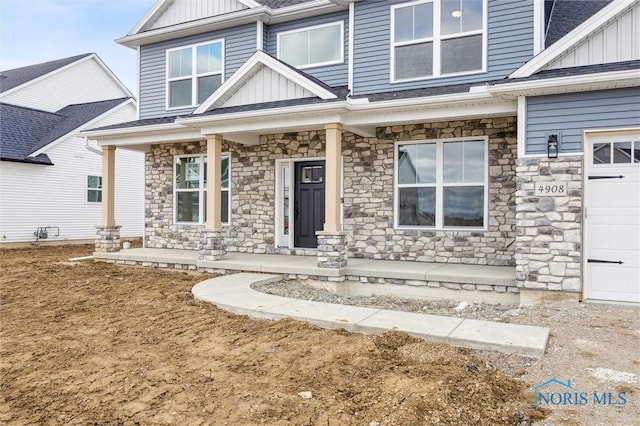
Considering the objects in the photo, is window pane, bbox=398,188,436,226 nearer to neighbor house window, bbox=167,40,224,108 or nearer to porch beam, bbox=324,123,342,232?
porch beam, bbox=324,123,342,232

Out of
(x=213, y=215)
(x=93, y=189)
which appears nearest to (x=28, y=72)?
(x=93, y=189)

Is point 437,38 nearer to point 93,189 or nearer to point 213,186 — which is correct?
point 213,186

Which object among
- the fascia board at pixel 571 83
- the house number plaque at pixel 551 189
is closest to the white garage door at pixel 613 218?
the house number plaque at pixel 551 189

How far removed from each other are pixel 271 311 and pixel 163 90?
7.90m

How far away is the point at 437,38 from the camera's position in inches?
321

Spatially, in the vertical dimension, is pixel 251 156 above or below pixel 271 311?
above

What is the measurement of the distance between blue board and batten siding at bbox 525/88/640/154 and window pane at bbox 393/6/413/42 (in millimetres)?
3074

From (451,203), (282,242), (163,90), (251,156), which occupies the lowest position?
(282,242)

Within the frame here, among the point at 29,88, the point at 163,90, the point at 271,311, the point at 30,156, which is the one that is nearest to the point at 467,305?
the point at 271,311

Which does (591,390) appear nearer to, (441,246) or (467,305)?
(467,305)

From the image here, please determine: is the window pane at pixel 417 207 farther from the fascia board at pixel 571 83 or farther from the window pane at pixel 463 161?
the fascia board at pixel 571 83

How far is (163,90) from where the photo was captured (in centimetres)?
1121

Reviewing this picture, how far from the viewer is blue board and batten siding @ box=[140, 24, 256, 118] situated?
10.2m

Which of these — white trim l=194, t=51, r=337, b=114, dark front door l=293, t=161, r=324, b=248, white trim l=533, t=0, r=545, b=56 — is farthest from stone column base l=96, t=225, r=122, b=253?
white trim l=533, t=0, r=545, b=56
